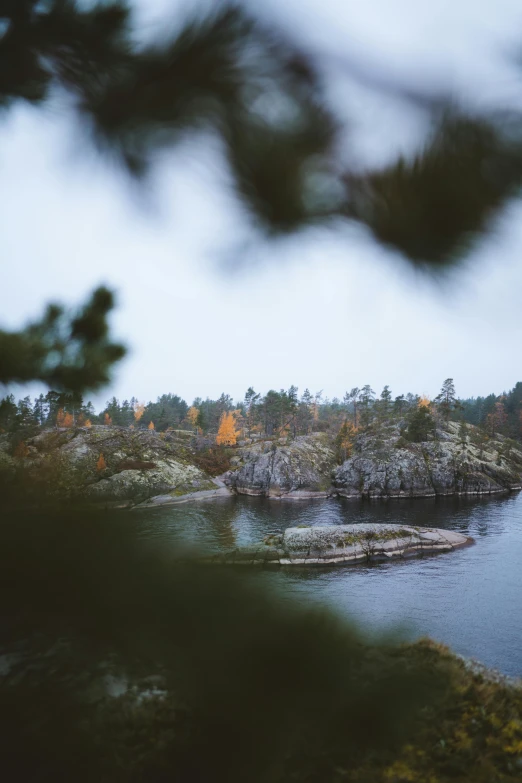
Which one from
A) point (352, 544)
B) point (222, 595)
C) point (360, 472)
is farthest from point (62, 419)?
point (360, 472)

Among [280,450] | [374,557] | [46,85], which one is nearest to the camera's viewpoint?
[46,85]

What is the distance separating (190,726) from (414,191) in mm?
1800

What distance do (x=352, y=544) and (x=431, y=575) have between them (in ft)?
20.7

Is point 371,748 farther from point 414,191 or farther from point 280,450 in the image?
point 280,450

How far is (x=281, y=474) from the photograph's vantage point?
60531mm

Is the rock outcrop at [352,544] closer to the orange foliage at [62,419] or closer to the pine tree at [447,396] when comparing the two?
the orange foliage at [62,419]

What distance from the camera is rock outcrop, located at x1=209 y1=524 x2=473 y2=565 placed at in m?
30.4

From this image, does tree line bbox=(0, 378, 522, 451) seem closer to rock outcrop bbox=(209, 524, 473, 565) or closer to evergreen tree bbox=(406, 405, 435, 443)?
evergreen tree bbox=(406, 405, 435, 443)

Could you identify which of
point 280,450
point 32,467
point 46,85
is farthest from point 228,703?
point 280,450

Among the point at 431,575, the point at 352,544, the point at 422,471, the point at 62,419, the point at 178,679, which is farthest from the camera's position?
the point at 422,471

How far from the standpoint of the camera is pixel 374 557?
103 feet

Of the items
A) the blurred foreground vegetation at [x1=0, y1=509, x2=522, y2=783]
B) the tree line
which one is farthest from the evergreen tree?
the blurred foreground vegetation at [x1=0, y1=509, x2=522, y2=783]

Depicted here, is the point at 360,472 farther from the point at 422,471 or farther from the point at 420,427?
the point at 420,427

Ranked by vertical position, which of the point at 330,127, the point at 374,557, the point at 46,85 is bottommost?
the point at 374,557
